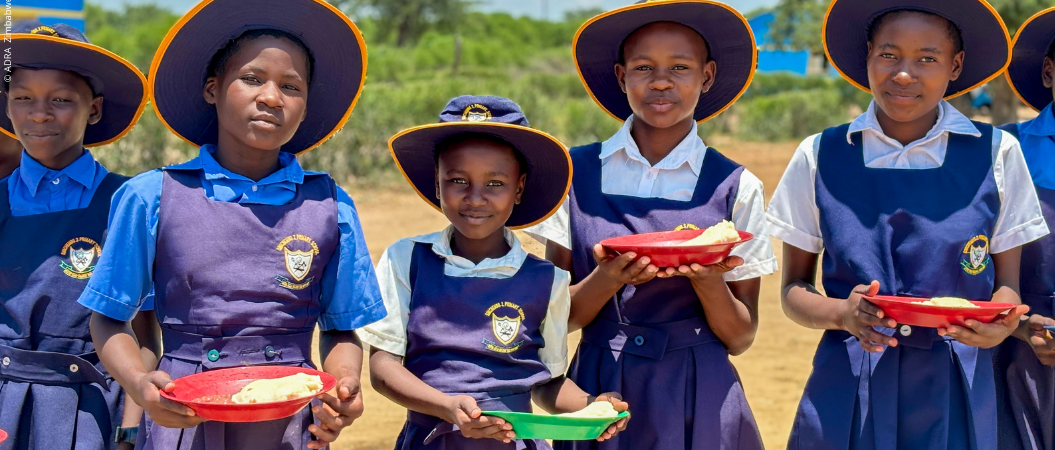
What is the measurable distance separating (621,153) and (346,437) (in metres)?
2.94

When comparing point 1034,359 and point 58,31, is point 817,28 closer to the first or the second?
point 1034,359

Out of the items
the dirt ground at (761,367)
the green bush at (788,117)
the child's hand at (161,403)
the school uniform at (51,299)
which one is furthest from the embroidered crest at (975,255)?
the green bush at (788,117)

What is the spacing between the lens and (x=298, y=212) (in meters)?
2.52

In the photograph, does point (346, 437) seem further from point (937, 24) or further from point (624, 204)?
point (937, 24)

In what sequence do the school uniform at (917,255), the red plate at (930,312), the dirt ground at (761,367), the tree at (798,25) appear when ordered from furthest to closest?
the tree at (798,25) < the dirt ground at (761,367) < the school uniform at (917,255) < the red plate at (930,312)

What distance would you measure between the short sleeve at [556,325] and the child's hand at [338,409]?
22.2 inches

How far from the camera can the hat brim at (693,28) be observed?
9.51ft

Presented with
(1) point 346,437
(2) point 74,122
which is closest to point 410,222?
(1) point 346,437

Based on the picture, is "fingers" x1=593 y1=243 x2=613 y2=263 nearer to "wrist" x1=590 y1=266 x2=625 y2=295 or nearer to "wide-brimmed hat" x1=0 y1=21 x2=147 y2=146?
"wrist" x1=590 y1=266 x2=625 y2=295

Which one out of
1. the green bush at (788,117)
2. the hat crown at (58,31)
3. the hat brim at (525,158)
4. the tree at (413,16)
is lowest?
the hat brim at (525,158)

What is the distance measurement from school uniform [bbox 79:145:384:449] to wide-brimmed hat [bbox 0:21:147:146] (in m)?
0.55

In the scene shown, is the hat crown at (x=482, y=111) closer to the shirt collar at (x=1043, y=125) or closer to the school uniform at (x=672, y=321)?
the school uniform at (x=672, y=321)

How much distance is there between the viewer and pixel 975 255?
9.16 ft

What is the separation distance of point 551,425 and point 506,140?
847 mm
